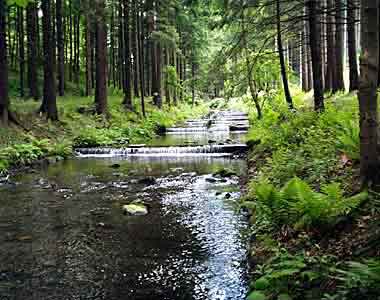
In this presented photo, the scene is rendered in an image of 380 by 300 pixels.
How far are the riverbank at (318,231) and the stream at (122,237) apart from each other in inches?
25.0

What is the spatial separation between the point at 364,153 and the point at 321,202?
80 centimetres

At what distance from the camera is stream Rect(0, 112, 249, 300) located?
5.81 meters

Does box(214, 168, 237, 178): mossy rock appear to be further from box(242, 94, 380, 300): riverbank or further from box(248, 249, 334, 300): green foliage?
box(248, 249, 334, 300): green foliage

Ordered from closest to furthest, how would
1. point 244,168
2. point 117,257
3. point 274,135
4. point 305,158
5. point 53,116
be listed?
point 117,257 < point 305,158 < point 274,135 < point 244,168 < point 53,116

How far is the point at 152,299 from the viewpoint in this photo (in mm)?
5441

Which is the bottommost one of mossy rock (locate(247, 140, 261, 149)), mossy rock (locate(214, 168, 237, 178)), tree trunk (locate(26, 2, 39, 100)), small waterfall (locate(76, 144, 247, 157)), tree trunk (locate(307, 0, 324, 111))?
mossy rock (locate(214, 168, 237, 178))

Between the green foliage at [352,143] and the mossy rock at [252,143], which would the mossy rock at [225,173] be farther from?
the green foliage at [352,143]

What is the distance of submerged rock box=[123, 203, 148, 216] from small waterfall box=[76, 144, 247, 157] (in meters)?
8.41

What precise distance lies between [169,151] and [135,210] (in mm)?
9167

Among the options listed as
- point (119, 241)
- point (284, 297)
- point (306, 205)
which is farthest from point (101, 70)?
point (284, 297)

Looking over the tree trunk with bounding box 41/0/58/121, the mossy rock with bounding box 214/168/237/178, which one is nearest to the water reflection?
the mossy rock with bounding box 214/168/237/178

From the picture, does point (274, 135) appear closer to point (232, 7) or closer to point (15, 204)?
point (232, 7)

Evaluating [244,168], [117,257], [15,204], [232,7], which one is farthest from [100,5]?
[117,257]

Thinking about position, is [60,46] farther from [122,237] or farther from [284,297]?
[284,297]
